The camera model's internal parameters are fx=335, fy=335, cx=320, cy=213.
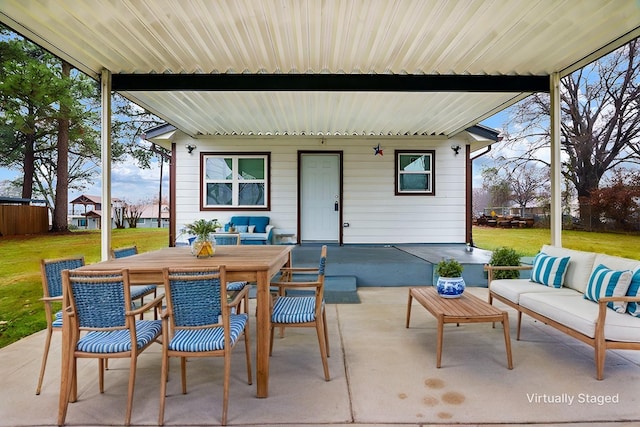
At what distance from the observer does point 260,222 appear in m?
7.81

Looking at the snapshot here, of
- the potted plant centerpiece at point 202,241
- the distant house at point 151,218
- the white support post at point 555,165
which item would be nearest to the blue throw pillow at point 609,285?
the white support post at point 555,165

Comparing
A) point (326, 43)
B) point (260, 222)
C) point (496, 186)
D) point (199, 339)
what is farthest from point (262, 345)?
point (496, 186)

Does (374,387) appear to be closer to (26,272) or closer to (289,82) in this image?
(289,82)

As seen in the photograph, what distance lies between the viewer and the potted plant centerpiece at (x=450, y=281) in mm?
3174

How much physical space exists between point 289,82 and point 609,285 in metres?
4.04

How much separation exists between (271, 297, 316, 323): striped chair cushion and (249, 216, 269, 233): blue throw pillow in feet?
16.2

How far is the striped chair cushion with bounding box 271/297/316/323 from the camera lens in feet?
8.20

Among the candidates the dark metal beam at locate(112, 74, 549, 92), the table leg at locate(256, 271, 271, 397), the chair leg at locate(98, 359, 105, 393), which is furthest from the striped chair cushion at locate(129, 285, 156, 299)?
the dark metal beam at locate(112, 74, 549, 92)

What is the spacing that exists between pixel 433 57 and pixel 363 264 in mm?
3206

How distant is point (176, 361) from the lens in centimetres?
285

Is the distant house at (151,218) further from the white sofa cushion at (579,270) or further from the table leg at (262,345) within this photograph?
the white sofa cushion at (579,270)

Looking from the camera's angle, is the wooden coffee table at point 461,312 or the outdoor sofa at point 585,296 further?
the wooden coffee table at point 461,312

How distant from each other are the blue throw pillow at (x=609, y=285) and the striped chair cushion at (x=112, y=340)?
11.1 feet

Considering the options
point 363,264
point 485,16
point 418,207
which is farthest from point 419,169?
point 485,16
